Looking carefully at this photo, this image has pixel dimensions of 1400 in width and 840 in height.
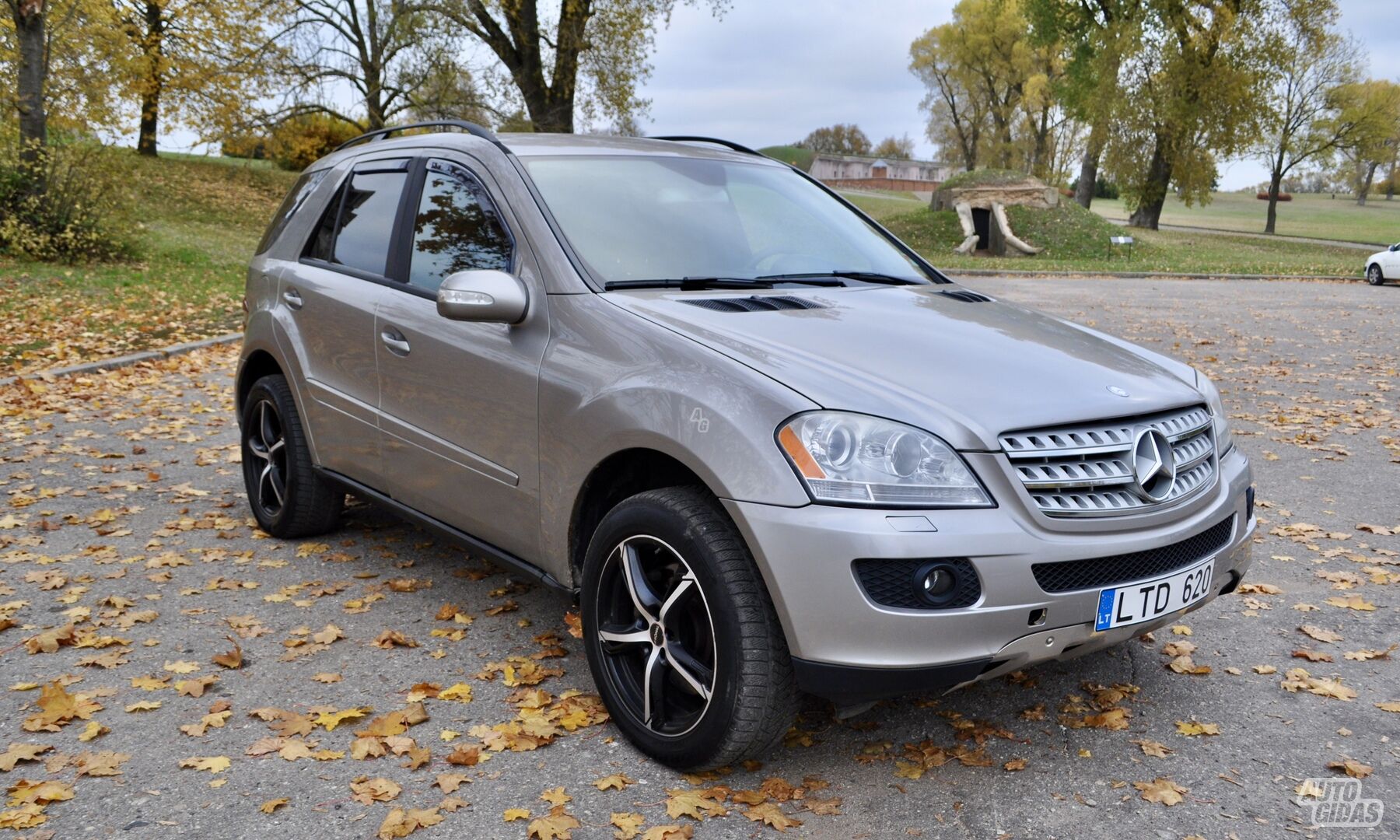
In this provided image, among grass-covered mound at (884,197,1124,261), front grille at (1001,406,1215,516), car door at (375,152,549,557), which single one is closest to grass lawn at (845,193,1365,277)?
grass-covered mound at (884,197,1124,261)

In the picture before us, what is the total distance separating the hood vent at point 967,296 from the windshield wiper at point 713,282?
1.40ft

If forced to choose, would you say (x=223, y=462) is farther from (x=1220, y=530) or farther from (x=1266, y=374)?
(x=1266, y=374)

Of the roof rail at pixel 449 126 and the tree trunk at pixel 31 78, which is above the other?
the tree trunk at pixel 31 78

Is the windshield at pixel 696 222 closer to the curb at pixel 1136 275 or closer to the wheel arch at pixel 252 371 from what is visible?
the wheel arch at pixel 252 371

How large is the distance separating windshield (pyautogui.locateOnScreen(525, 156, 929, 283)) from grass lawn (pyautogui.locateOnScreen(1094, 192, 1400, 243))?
172ft

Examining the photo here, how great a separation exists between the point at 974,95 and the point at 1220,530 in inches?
2833

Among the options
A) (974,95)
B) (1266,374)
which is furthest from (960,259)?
(974,95)

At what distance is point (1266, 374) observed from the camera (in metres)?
11.3

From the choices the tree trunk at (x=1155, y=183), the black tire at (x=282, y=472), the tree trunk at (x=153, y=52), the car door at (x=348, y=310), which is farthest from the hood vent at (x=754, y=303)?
the tree trunk at (x=1155, y=183)

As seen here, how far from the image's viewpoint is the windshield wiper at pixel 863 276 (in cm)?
429

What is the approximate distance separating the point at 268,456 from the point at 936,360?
12.2 feet

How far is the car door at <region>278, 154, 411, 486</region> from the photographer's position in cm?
477

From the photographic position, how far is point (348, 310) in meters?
4.88

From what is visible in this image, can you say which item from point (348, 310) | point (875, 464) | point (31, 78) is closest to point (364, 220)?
point (348, 310)
